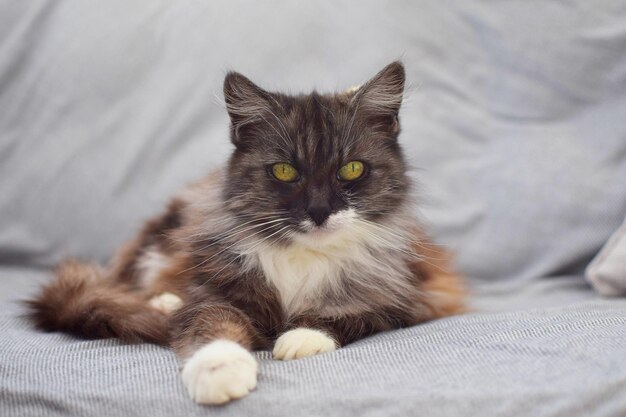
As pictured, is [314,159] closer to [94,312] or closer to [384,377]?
[384,377]

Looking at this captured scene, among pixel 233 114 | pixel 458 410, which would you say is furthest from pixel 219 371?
pixel 233 114

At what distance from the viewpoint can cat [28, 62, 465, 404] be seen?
176 cm

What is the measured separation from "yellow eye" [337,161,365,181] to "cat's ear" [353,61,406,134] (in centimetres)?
16

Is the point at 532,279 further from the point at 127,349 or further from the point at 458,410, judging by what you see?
the point at 127,349

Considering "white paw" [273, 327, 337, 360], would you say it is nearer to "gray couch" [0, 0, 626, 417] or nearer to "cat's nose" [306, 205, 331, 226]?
"cat's nose" [306, 205, 331, 226]

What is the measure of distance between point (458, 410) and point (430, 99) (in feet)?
5.41

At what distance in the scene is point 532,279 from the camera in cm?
260

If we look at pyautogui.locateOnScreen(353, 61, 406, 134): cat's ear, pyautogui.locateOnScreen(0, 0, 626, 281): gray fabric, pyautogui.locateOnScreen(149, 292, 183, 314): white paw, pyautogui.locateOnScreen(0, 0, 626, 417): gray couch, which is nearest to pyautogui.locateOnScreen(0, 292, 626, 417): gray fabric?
pyautogui.locateOnScreen(149, 292, 183, 314): white paw

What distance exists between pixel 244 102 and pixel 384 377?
32.1 inches

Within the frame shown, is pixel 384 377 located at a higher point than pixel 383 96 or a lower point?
lower

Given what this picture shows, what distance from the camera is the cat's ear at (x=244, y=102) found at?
6.01 ft

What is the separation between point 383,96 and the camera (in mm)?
1900

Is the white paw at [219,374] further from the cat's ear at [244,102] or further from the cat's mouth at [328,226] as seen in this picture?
the cat's ear at [244,102]

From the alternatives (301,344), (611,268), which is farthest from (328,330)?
(611,268)
